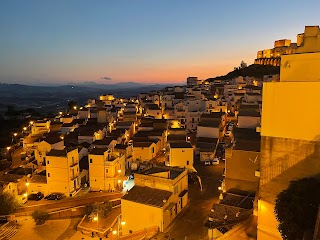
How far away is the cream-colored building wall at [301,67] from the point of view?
11.2 meters

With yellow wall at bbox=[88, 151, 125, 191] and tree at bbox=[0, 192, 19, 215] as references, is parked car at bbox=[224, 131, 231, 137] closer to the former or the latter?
yellow wall at bbox=[88, 151, 125, 191]

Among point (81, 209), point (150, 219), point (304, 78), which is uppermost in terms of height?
point (304, 78)

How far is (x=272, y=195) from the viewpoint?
11641 mm

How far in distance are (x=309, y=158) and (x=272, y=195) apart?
2085 millimetres

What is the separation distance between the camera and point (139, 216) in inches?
740

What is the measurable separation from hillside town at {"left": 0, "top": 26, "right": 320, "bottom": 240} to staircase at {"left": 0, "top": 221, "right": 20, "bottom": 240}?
71 mm

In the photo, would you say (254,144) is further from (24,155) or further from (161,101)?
(161,101)

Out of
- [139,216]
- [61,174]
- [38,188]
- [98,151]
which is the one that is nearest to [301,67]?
[139,216]

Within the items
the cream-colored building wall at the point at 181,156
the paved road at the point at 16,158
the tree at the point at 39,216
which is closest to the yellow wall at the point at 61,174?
the tree at the point at 39,216

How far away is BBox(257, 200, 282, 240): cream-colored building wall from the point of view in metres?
11.6

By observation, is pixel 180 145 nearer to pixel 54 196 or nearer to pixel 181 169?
pixel 181 169

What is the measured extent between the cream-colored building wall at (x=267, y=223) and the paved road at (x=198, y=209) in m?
5.74

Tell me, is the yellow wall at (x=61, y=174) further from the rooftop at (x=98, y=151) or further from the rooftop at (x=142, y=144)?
the rooftop at (x=142, y=144)

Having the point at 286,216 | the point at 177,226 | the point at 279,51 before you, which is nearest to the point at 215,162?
the point at 177,226
